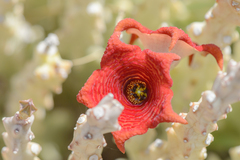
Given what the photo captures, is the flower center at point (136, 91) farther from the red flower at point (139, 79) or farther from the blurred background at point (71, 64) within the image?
the blurred background at point (71, 64)

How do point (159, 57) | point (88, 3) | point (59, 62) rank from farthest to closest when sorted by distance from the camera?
point (88, 3)
point (59, 62)
point (159, 57)

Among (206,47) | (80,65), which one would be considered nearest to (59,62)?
(80,65)

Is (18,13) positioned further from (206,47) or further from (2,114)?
(206,47)

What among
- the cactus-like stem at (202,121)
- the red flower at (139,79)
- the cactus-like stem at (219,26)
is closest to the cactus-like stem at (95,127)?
the red flower at (139,79)

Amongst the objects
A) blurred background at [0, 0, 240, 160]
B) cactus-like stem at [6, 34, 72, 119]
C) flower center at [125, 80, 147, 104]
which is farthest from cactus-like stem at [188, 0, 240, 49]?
cactus-like stem at [6, 34, 72, 119]

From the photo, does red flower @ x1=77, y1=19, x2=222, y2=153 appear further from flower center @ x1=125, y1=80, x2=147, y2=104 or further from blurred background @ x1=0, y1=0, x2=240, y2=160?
blurred background @ x1=0, y1=0, x2=240, y2=160

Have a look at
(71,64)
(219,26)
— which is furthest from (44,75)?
(219,26)

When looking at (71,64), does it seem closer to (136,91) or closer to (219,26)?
(136,91)
